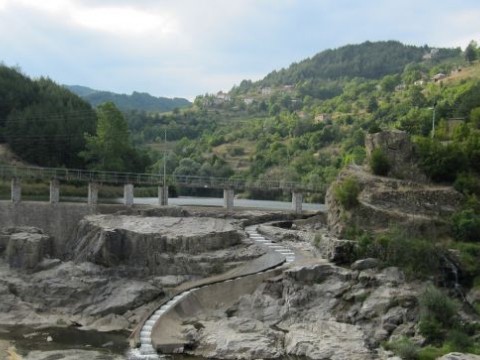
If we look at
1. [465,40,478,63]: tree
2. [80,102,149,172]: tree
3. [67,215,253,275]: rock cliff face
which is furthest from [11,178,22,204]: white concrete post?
[465,40,478,63]: tree

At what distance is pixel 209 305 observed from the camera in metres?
38.6

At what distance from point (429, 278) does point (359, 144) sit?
75624 millimetres

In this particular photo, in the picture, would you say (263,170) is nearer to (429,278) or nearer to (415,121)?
(415,121)

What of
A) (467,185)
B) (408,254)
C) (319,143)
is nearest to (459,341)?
(408,254)

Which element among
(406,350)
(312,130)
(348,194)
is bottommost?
(406,350)

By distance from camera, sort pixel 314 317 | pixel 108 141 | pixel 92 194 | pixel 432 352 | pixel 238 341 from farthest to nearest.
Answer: pixel 108 141 → pixel 92 194 → pixel 314 317 → pixel 238 341 → pixel 432 352

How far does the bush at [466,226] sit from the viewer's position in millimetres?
39559

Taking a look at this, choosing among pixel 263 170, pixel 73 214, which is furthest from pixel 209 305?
pixel 263 170

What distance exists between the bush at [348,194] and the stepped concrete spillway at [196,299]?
5.05 metres

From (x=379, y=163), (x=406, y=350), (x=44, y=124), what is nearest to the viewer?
(x=406, y=350)

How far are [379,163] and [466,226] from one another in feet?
26.9

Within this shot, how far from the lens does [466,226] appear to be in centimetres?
3966

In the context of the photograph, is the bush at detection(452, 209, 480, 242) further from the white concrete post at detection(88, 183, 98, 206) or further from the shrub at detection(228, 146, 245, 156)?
the shrub at detection(228, 146, 245, 156)

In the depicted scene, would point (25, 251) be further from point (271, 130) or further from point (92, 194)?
point (271, 130)
